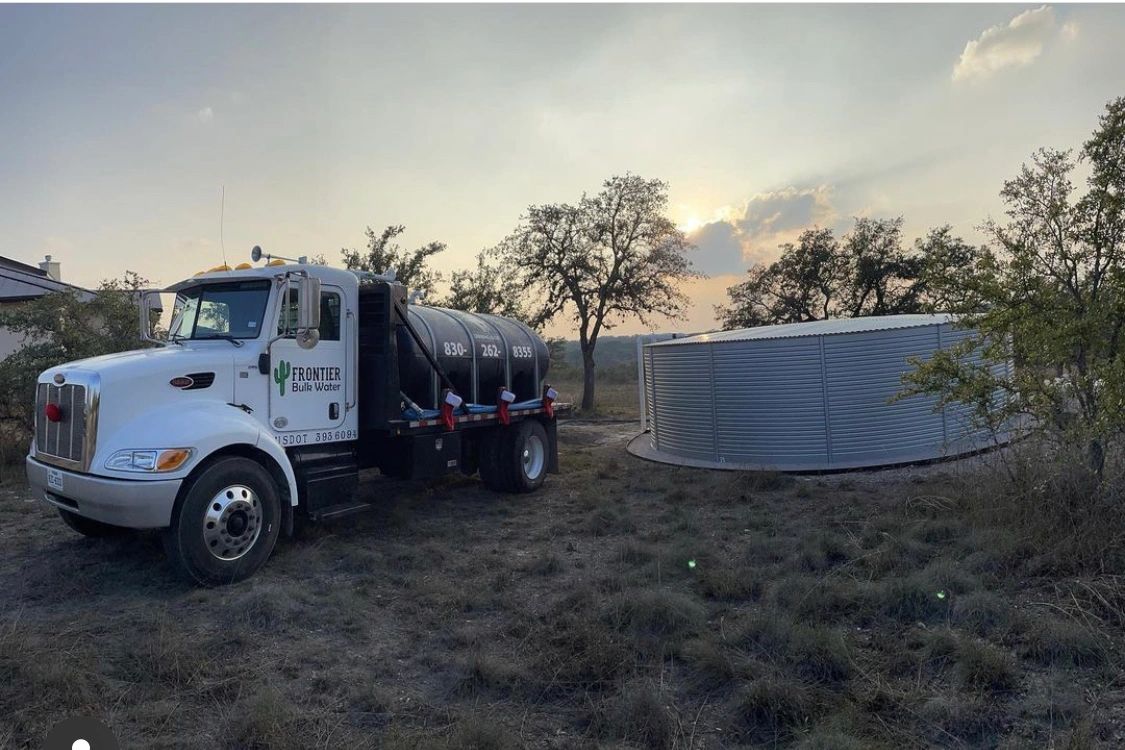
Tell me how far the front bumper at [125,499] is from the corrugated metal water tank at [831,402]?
9711 mm

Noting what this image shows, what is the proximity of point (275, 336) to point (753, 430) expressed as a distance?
883 centimetres

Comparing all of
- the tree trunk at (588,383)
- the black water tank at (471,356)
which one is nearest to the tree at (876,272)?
the tree trunk at (588,383)

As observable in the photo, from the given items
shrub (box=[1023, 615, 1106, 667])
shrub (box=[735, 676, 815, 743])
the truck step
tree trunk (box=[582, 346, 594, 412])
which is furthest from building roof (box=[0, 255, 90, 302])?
shrub (box=[1023, 615, 1106, 667])

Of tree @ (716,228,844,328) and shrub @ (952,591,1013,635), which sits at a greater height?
tree @ (716,228,844,328)

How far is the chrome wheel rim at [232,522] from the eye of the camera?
6.42 metres

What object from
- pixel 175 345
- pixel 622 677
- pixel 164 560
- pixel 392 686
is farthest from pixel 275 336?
pixel 622 677

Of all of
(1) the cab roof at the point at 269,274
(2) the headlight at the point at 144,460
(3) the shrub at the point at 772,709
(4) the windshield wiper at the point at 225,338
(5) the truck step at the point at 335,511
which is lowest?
(3) the shrub at the point at 772,709

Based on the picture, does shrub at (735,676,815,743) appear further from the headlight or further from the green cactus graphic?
the green cactus graphic

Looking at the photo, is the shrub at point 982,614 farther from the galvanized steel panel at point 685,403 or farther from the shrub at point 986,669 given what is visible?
the galvanized steel panel at point 685,403

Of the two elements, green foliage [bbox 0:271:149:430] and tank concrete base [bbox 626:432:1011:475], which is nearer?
tank concrete base [bbox 626:432:1011:475]

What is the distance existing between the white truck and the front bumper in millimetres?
12

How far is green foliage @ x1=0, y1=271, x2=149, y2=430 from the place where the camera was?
13242mm

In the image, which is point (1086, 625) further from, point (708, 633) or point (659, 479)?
point (659, 479)

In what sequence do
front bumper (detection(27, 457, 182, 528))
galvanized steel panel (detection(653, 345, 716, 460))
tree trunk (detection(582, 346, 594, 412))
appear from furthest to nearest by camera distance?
tree trunk (detection(582, 346, 594, 412)) → galvanized steel panel (detection(653, 345, 716, 460)) → front bumper (detection(27, 457, 182, 528))
